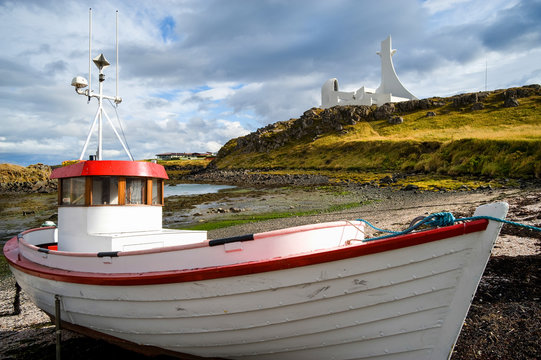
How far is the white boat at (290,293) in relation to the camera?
441cm

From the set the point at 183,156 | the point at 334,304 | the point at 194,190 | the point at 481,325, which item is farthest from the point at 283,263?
the point at 183,156

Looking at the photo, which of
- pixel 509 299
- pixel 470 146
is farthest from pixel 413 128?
pixel 509 299

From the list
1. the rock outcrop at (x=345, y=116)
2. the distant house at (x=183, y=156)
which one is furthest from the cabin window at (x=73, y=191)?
the distant house at (x=183, y=156)

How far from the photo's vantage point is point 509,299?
6.79 meters

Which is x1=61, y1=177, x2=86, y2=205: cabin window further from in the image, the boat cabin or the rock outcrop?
the rock outcrop

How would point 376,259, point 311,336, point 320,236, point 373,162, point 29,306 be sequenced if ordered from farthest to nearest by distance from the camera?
point 373,162 → point 29,306 → point 320,236 → point 311,336 → point 376,259

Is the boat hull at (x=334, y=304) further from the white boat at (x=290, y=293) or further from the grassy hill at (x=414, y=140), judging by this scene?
the grassy hill at (x=414, y=140)

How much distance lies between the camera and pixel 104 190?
7.39 meters

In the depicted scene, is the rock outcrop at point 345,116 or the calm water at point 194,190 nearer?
the calm water at point 194,190

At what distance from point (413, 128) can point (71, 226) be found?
3272 inches

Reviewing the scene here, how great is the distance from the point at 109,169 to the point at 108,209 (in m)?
0.87

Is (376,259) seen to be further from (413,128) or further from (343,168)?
(413,128)

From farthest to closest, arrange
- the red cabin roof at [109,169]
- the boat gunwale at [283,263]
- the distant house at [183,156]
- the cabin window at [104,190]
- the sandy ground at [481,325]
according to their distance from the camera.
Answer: the distant house at [183,156] → the cabin window at [104,190] → the red cabin roof at [109,169] → the sandy ground at [481,325] → the boat gunwale at [283,263]

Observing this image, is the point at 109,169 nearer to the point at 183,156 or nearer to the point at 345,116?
the point at 345,116
